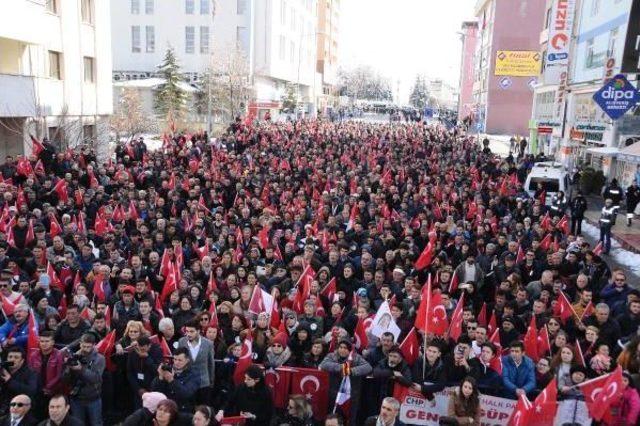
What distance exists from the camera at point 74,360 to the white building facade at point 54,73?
18.8 m

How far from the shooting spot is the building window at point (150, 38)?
200 ft

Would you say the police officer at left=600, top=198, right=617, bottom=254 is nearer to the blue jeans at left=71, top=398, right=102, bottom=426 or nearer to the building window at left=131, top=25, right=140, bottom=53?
the blue jeans at left=71, top=398, right=102, bottom=426

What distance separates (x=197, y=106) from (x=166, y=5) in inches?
485

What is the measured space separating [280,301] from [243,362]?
82.5 inches

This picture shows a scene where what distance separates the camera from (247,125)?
35.3 meters

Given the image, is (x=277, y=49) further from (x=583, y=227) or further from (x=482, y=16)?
(x=583, y=227)

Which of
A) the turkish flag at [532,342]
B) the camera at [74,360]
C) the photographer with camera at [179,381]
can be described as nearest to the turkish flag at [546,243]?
the turkish flag at [532,342]

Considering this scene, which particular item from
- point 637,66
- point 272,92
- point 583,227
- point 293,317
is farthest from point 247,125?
point 272,92

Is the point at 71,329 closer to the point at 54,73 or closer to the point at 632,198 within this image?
the point at 632,198

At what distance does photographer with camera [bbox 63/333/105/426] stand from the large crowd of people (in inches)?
0.7

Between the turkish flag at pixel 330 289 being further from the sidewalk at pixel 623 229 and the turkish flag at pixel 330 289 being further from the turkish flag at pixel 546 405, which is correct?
the sidewalk at pixel 623 229

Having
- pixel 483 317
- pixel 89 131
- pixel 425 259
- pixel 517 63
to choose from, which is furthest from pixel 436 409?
pixel 517 63

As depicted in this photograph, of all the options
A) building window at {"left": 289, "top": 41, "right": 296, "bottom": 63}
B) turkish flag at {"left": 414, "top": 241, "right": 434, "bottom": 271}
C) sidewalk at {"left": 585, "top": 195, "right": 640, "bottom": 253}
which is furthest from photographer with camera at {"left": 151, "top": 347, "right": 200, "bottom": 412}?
building window at {"left": 289, "top": 41, "right": 296, "bottom": 63}

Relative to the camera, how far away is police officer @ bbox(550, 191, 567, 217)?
52.6ft
